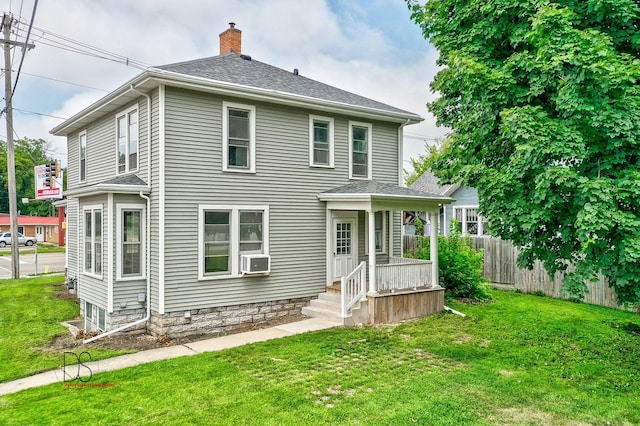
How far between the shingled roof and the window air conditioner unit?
4.06 meters

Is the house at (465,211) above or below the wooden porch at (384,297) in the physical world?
above

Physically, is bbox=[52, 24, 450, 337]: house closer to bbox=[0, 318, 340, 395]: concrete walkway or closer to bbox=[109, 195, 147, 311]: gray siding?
bbox=[109, 195, 147, 311]: gray siding

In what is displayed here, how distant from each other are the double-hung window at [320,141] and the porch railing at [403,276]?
3.32m

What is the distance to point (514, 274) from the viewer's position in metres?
15.3

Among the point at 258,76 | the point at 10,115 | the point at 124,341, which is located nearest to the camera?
the point at 124,341

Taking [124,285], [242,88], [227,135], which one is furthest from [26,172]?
[242,88]

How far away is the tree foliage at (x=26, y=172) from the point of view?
201 feet

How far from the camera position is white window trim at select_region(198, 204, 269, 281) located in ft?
32.4

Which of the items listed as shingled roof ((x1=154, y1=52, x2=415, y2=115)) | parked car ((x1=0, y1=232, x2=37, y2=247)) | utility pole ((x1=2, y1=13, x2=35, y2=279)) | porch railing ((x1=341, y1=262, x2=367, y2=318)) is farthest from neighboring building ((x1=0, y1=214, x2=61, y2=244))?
porch railing ((x1=341, y1=262, x2=367, y2=318))

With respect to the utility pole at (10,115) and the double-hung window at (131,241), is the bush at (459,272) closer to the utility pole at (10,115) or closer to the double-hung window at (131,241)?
the double-hung window at (131,241)

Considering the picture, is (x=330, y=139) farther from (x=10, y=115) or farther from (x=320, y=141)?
(x=10, y=115)

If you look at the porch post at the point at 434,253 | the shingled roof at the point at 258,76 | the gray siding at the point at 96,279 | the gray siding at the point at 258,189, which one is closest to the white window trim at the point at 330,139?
the gray siding at the point at 258,189

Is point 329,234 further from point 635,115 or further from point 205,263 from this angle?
point 635,115

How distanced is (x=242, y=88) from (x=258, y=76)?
1.75 metres
